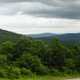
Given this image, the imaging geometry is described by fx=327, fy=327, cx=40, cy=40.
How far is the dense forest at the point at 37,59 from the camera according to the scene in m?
55.4

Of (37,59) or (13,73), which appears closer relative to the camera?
(13,73)

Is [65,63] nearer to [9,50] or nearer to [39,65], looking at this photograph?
[39,65]

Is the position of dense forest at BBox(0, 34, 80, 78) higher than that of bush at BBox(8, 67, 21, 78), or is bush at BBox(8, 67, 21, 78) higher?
dense forest at BBox(0, 34, 80, 78)

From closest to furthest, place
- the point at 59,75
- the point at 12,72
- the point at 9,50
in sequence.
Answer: the point at 12,72 → the point at 59,75 → the point at 9,50

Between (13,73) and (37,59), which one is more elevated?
(37,59)

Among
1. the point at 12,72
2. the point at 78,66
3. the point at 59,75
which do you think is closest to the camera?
the point at 12,72

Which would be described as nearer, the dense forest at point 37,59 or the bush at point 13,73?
the bush at point 13,73

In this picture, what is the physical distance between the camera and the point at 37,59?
2263 inches

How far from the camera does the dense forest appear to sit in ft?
182

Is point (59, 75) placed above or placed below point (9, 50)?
below

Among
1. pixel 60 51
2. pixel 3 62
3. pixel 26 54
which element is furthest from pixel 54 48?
pixel 3 62

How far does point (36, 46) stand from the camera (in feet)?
221

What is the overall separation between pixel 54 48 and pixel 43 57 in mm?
2674

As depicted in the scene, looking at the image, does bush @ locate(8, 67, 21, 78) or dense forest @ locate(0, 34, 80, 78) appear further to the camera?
dense forest @ locate(0, 34, 80, 78)
